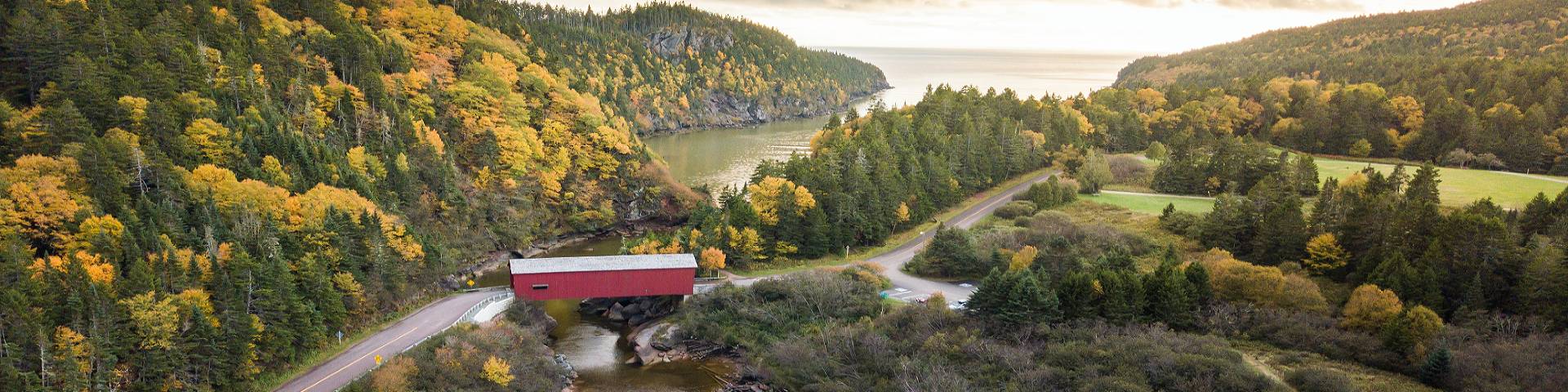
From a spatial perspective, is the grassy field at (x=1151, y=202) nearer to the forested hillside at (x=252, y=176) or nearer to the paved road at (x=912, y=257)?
the paved road at (x=912, y=257)

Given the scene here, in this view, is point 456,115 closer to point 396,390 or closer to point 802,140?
point 396,390

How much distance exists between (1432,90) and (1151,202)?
4463cm

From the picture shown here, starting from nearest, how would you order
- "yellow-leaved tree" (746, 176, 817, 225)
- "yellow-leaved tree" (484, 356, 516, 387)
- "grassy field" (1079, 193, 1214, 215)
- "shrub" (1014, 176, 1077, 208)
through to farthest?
"yellow-leaved tree" (484, 356, 516, 387) → "yellow-leaved tree" (746, 176, 817, 225) → "grassy field" (1079, 193, 1214, 215) → "shrub" (1014, 176, 1077, 208)

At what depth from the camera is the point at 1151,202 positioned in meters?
69.8

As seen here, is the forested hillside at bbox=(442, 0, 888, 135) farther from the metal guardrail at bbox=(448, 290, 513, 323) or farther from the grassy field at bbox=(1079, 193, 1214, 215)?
the metal guardrail at bbox=(448, 290, 513, 323)

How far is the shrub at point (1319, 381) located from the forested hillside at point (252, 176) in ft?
129

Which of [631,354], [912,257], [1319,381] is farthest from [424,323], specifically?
[1319,381]

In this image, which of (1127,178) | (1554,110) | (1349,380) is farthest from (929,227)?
(1554,110)

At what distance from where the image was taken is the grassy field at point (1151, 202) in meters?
66.5

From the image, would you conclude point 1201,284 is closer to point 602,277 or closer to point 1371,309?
point 1371,309

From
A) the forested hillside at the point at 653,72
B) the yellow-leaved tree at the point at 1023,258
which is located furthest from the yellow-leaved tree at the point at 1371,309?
the forested hillside at the point at 653,72

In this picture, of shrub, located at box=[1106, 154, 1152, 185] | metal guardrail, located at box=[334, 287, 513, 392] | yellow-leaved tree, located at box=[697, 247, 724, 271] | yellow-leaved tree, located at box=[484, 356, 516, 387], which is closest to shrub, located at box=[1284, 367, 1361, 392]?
yellow-leaved tree, located at box=[697, 247, 724, 271]

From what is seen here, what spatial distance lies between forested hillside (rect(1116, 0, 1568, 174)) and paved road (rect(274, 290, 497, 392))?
264ft

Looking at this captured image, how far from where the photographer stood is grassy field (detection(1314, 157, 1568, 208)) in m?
61.3
